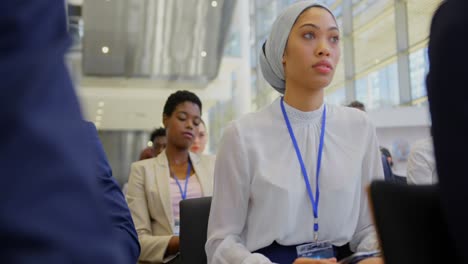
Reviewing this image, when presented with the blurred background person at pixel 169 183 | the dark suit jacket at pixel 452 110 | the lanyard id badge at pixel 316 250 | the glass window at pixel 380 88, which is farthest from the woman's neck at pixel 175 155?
the glass window at pixel 380 88

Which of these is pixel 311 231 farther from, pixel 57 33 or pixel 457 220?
pixel 57 33

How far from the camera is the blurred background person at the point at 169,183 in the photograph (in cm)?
281

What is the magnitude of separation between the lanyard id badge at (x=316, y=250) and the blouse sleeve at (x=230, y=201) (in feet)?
0.66

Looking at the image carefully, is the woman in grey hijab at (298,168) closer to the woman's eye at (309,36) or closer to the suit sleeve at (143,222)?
the woman's eye at (309,36)

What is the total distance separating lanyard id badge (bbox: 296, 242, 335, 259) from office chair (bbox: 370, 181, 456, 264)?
37.1 inches

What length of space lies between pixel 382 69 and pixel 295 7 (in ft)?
29.8

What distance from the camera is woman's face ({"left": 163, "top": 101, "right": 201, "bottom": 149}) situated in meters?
3.46

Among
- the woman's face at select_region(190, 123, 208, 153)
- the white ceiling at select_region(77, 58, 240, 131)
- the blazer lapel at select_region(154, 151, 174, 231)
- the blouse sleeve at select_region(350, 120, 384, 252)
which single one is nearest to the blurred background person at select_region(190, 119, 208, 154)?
the woman's face at select_region(190, 123, 208, 153)

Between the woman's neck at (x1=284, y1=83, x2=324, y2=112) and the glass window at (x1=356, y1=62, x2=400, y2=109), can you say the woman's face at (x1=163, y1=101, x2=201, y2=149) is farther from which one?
the glass window at (x1=356, y1=62, x2=400, y2=109)

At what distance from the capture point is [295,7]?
1.87 metres

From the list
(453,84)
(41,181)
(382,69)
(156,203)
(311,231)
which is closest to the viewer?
(41,181)

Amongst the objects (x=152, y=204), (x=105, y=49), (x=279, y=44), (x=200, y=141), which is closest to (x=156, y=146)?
(x=200, y=141)

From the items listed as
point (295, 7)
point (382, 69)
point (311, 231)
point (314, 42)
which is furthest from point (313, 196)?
point (382, 69)

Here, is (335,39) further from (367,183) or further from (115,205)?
(115,205)
